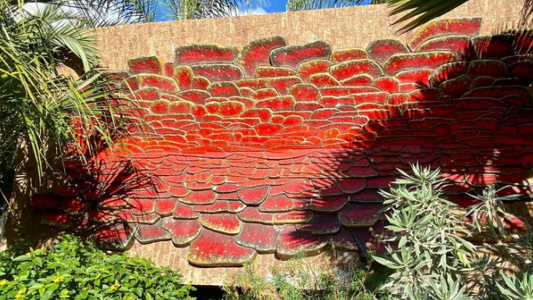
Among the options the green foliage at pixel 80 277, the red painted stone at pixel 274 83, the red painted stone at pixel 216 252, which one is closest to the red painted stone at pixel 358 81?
the red painted stone at pixel 274 83

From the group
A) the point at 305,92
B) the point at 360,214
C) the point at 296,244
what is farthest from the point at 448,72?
the point at 296,244

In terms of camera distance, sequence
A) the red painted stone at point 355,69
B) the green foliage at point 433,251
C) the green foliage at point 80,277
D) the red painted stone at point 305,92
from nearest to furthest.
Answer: the green foliage at point 433,251
the green foliage at point 80,277
the red painted stone at point 355,69
the red painted stone at point 305,92

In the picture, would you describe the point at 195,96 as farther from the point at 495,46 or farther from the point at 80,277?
the point at 495,46

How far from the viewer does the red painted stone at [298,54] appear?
136 inches

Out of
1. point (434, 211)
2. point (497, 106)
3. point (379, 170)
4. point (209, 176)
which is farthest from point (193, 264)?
point (497, 106)

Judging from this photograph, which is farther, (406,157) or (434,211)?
(406,157)

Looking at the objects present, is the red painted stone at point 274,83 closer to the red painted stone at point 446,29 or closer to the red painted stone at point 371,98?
the red painted stone at point 371,98

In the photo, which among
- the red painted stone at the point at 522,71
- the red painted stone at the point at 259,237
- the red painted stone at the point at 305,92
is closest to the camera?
the red painted stone at the point at 522,71

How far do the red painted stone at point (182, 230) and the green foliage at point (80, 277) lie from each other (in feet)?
1.06

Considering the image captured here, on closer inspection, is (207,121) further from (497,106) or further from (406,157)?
(497,106)

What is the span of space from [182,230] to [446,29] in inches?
97.3

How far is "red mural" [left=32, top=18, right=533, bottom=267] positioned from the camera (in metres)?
3.14

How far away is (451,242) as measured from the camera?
195 cm

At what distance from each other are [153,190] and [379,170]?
71.8 inches
